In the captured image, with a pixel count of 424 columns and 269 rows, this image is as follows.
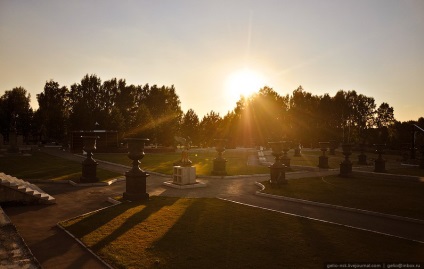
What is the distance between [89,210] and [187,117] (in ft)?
Answer: 194

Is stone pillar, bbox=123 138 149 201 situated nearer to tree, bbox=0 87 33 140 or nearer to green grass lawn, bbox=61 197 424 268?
green grass lawn, bbox=61 197 424 268

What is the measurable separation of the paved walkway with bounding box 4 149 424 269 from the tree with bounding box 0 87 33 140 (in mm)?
57334

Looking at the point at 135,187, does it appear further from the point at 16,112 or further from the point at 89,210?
the point at 16,112

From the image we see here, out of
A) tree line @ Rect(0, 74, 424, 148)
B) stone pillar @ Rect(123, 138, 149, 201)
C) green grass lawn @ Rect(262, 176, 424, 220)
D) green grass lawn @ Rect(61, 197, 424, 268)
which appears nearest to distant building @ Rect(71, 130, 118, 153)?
tree line @ Rect(0, 74, 424, 148)

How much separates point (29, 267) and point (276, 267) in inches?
179

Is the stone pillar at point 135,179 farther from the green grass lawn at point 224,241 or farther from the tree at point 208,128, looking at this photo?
the tree at point 208,128

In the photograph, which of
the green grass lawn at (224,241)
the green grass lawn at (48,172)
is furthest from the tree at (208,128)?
the green grass lawn at (224,241)

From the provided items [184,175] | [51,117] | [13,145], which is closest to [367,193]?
[184,175]

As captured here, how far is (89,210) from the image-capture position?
10781mm

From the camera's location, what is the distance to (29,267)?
5234 mm

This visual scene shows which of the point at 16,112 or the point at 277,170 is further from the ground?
the point at 16,112

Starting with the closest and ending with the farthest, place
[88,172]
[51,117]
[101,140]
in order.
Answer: [88,172]
[101,140]
[51,117]

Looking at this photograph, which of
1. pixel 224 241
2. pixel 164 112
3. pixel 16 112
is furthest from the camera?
pixel 16 112

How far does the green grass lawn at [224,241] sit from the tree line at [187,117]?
4503 centimetres
